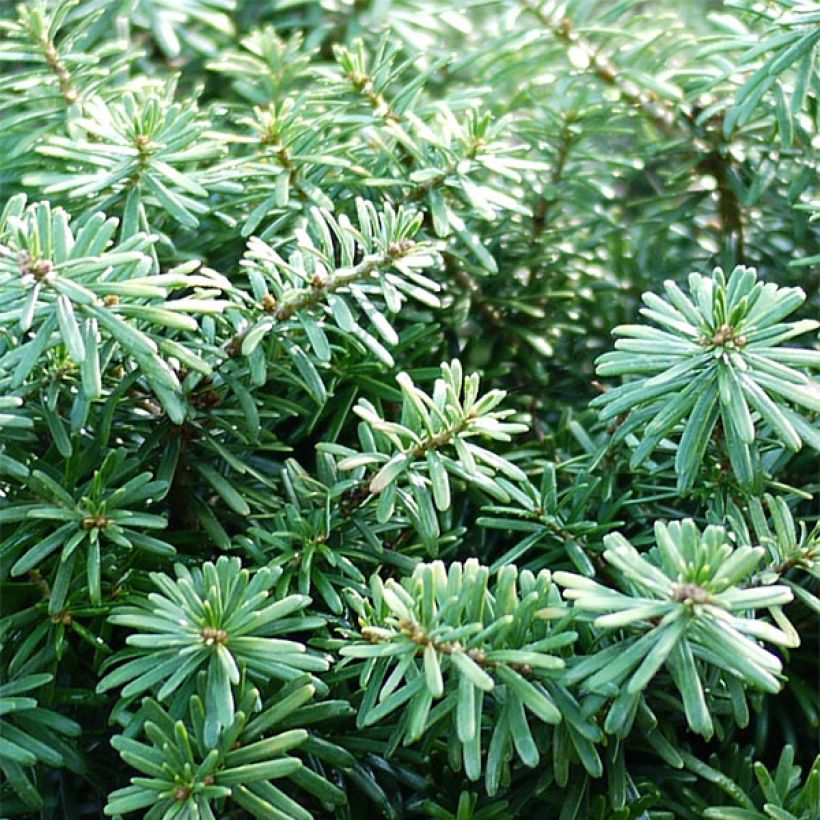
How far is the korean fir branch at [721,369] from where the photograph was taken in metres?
0.59

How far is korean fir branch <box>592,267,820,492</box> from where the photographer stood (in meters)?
0.59

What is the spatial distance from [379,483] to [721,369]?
8.0 inches

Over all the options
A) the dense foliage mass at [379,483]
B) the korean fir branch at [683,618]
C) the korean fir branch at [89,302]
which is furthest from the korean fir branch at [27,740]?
the korean fir branch at [683,618]

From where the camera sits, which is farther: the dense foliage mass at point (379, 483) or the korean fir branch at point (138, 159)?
the korean fir branch at point (138, 159)

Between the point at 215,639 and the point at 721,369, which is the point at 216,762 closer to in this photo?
the point at 215,639

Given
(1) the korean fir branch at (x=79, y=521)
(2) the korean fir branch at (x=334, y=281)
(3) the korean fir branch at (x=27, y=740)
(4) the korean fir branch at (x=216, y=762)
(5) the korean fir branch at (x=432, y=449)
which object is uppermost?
(2) the korean fir branch at (x=334, y=281)

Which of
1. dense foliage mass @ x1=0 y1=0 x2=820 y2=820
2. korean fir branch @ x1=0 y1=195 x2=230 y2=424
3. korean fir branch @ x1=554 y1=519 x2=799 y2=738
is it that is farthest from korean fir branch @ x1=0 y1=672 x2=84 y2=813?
korean fir branch @ x1=554 y1=519 x2=799 y2=738

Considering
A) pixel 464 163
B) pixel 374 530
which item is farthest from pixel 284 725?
pixel 464 163

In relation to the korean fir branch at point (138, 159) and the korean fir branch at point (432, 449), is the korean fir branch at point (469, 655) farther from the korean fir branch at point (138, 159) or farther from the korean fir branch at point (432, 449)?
the korean fir branch at point (138, 159)

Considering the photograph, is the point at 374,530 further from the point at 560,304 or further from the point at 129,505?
the point at 560,304

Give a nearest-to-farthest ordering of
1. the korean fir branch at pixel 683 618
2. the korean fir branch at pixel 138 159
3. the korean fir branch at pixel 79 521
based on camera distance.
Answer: the korean fir branch at pixel 683 618, the korean fir branch at pixel 79 521, the korean fir branch at pixel 138 159

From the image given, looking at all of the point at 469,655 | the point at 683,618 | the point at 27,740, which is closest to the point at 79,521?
the point at 27,740

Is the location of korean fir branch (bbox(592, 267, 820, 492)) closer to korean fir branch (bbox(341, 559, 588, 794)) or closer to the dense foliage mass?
the dense foliage mass

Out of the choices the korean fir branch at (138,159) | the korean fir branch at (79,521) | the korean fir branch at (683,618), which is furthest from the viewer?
the korean fir branch at (138,159)
